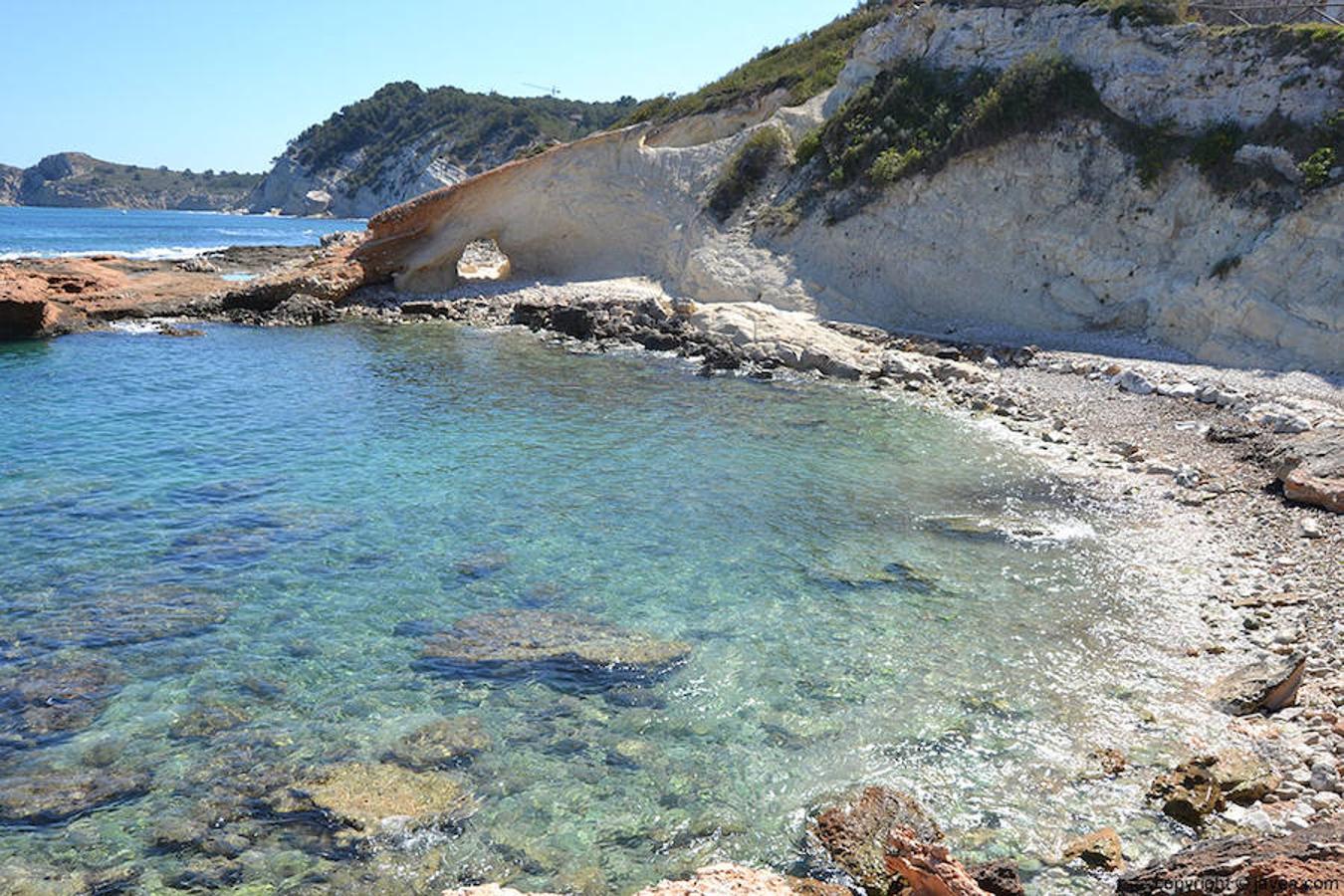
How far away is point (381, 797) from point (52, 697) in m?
3.55

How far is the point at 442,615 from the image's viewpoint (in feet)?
31.4

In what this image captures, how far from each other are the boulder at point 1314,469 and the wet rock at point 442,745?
475 inches

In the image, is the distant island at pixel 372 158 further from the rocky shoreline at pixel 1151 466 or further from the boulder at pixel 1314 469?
the boulder at pixel 1314 469

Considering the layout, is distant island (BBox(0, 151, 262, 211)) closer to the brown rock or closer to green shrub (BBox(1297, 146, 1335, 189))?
green shrub (BBox(1297, 146, 1335, 189))

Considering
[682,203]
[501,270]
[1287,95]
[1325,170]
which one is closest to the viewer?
[1325,170]

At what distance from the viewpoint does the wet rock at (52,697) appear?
723 cm

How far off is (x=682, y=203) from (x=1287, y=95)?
731 inches

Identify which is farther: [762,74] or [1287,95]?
[762,74]

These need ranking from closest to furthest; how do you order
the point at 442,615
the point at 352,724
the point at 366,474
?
the point at 352,724, the point at 442,615, the point at 366,474

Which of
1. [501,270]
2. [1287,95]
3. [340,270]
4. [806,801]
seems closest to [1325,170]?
[1287,95]

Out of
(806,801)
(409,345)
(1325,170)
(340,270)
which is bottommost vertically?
(806,801)

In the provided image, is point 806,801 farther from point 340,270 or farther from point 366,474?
point 340,270

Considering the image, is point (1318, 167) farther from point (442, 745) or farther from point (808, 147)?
point (442, 745)

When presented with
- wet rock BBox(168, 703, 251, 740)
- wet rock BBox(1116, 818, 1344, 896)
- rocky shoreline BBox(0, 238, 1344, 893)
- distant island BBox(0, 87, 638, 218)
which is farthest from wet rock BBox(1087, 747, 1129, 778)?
distant island BBox(0, 87, 638, 218)
